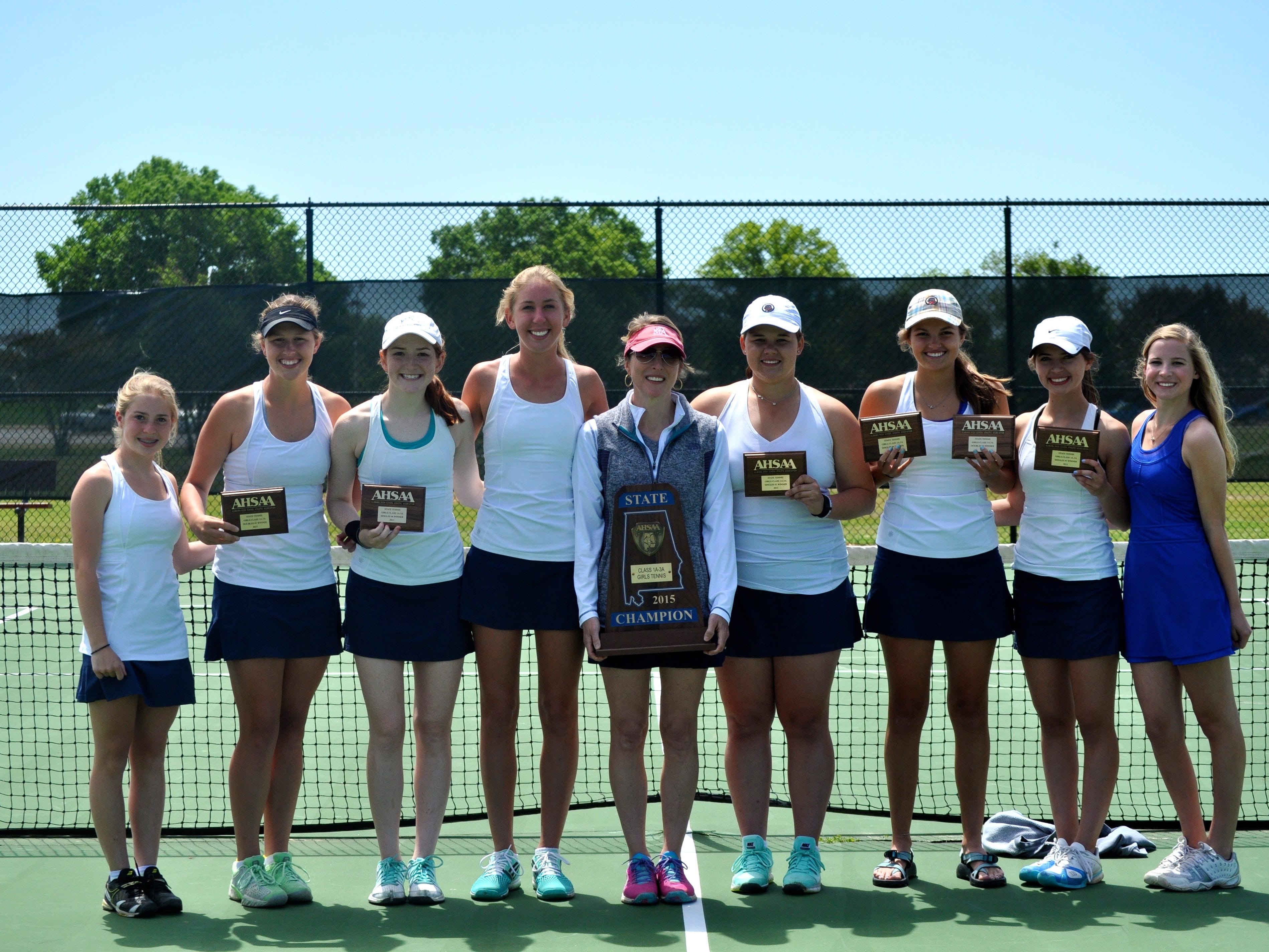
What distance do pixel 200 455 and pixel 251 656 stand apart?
0.65 meters

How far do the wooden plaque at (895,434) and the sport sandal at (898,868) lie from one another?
4.31 feet

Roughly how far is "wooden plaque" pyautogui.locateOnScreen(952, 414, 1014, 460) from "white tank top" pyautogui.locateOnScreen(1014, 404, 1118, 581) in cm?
14

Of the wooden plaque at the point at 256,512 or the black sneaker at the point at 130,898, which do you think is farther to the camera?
the black sneaker at the point at 130,898

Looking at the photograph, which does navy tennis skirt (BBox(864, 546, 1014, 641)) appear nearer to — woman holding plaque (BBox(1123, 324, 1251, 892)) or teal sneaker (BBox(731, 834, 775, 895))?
woman holding plaque (BBox(1123, 324, 1251, 892))

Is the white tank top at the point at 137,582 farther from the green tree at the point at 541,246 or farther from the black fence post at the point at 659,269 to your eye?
the green tree at the point at 541,246

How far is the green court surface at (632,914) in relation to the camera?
3588mm

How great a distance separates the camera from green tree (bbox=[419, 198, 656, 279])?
1197 centimetres

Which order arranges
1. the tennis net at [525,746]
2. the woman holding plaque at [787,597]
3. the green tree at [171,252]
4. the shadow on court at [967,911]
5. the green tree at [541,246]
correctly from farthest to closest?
the green tree at [541,246] < the green tree at [171,252] < the tennis net at [525,746] < the woman holding plaque at [787,597] < the shadow on court at [967,911]

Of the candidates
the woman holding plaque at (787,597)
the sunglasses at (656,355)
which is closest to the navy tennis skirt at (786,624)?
the woman holding plaque at (787,597)

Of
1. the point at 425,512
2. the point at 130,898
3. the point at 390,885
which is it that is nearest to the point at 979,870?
the point at 390,885

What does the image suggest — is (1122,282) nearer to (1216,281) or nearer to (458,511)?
(1216,281)

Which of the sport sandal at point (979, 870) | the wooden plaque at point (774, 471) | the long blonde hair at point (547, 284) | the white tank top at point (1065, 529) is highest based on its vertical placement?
the long blonde hair at point (547, 284)

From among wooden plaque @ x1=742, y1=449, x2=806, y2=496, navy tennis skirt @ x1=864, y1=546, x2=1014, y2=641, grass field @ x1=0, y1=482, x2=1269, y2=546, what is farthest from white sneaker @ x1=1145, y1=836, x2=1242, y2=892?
grass field @ x1=0, y1=482, x2=1269, y2=546

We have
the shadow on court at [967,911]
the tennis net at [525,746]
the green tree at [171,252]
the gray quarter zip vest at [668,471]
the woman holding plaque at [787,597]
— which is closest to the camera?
the shadow on court at [967,911]
